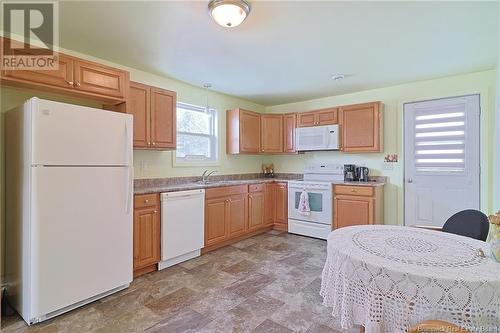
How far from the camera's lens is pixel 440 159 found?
3609 mm

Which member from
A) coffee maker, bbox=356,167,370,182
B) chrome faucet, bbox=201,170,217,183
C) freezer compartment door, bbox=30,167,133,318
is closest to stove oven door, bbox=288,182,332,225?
coffee maker, bbox=356,167,370,182

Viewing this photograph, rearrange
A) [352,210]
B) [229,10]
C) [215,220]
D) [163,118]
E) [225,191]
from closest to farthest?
[229,10]
[163,118]
[215,220]
[225,191]
[352,210]

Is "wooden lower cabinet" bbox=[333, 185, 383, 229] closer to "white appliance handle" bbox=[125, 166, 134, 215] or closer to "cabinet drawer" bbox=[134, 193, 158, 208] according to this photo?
"cabinet drawer" bbox=[134, 193, 158, 208]

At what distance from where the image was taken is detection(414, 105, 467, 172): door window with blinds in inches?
137

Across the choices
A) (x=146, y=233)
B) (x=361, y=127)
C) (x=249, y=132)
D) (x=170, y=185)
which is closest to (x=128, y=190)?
(x=146, y=233)

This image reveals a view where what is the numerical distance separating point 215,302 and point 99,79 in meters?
2.37

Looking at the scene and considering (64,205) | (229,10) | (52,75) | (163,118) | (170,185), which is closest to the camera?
(229,10)

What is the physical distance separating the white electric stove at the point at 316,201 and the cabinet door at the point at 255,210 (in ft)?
1.61

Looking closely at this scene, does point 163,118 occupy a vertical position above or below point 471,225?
above

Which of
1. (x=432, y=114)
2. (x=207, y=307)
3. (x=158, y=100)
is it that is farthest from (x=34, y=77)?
(x=432, y=114)

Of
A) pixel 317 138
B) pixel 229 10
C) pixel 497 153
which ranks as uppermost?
pixel 229 10

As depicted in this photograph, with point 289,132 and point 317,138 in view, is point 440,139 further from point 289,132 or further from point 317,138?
point 289,132

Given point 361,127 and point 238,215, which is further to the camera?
point 361,127

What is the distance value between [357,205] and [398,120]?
1480 mm
